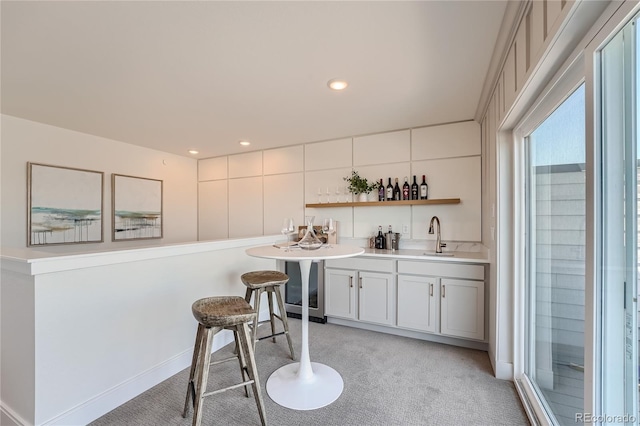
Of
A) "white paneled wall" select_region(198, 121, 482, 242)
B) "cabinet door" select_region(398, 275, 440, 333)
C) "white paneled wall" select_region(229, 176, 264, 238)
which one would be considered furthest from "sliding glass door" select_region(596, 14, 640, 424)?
"white paneled wall" select_region(229, 176, 264, 238)

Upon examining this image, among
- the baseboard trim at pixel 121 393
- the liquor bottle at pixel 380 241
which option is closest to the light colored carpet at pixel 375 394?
the baseboard trim at pixel 121 393

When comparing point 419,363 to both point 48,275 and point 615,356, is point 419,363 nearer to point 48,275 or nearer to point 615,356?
point 615,356

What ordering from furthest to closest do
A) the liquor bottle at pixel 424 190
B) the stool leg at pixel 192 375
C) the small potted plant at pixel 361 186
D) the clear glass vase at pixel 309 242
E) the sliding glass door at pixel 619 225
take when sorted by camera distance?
the small potted plant at pixel 361 186 < the liquor bottle at pixel 424 190 < the clear glass vase at pixel 309 242 < the stool leg at pixel 192 375 < the sliding glass door at pixel 619 225

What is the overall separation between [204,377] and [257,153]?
137 inches

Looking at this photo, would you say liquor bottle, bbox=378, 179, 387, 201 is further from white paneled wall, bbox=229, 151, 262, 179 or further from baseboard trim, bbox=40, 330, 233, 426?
baseboard trim, bbox=40, 330, 233, 426

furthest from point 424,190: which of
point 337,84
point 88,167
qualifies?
point 88,167

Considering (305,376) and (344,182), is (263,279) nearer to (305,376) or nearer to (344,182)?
(305,376)

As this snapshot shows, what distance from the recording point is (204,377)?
1.46 metres

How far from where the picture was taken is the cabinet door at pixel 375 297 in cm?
→ 290

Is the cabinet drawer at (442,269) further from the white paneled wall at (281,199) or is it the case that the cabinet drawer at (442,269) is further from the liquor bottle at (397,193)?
the white paneled wall at (281,199)

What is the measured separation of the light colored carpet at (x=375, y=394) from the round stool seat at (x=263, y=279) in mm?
704

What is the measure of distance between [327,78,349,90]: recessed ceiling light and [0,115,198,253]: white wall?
10.7ft

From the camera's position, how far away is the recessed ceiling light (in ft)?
7.12

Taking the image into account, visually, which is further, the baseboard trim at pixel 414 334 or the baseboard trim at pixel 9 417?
the baseboard trim at pixel 414 334
